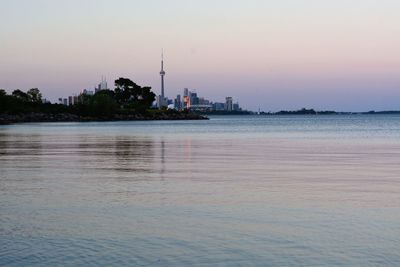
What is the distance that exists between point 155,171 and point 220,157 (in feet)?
31.4

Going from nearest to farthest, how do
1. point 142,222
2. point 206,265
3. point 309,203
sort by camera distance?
point 206,265 → point 142,222 → point 309,203

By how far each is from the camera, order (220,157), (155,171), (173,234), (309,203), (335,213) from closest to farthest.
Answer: (173,234) → (335,213) → (309,203) → (155,171) → (220,157)

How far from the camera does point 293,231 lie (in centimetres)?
1360

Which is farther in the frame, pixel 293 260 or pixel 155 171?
pixel 155 171

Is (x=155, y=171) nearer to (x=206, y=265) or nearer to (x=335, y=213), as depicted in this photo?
(x=335, y=213)

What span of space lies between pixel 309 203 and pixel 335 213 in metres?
1.63

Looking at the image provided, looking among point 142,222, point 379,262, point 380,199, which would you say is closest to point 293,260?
point 379,262

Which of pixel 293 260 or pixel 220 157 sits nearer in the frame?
pixel 293 260

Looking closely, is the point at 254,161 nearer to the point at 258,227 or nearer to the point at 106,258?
the point at 258,227

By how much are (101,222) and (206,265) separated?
439cm

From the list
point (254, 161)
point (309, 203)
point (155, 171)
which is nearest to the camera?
point (309, 203)

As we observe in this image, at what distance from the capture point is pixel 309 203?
56.7ft

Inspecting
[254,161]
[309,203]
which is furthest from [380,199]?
[254,161]

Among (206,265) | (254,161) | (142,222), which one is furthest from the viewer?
(254,161)
